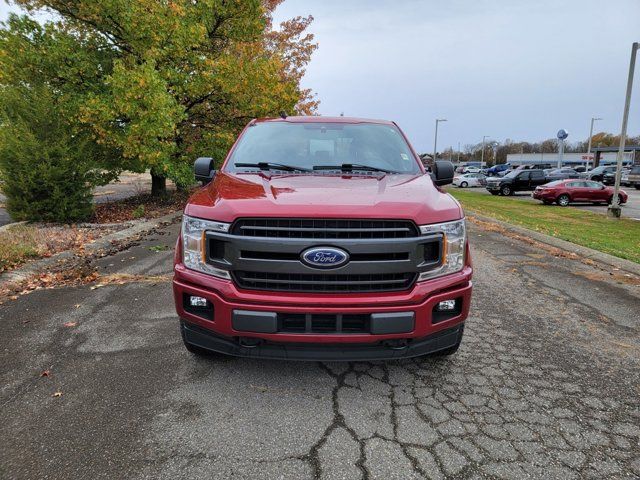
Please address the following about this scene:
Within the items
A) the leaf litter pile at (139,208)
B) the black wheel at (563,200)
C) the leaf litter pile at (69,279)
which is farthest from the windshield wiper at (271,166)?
the black wheel at (563,200)

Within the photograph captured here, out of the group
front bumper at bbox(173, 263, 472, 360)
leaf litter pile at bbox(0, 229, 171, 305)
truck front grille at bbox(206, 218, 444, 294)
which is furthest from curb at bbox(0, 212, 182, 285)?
truck front grille at bbox(206, 218, 444, 294)

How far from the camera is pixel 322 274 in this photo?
8.29 ft

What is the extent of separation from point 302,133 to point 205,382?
8.07 feet

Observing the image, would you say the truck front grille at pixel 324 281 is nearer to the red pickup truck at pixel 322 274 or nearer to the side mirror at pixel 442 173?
the red pickup truck at pixel 322 274

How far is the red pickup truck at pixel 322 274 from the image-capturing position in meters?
2.52

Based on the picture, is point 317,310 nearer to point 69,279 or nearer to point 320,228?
point 320,228

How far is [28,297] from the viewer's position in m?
4.89

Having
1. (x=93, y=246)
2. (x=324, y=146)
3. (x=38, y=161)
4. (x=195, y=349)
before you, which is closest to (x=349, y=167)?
(x=324, y=146)

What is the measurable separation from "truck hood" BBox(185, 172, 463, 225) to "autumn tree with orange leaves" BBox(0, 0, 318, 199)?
8518 mm

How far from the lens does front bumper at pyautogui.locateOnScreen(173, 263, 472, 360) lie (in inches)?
98.9

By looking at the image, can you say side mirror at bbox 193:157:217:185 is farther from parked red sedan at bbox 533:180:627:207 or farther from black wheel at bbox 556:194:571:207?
black wheel at bbox 556:194:571:207

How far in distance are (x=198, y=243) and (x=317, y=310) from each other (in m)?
0.91

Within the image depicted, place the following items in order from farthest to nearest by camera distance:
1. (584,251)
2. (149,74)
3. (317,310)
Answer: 1. (149,74)
2. (584,251)
3. (317,310)

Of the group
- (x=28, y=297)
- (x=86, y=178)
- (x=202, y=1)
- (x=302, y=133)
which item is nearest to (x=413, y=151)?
(x=302, y=133)
